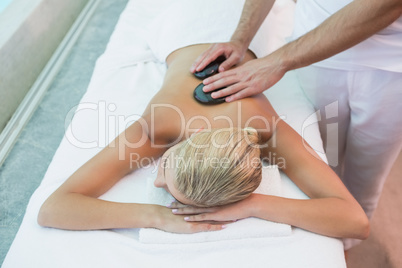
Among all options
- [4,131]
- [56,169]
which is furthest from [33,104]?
[56,169]

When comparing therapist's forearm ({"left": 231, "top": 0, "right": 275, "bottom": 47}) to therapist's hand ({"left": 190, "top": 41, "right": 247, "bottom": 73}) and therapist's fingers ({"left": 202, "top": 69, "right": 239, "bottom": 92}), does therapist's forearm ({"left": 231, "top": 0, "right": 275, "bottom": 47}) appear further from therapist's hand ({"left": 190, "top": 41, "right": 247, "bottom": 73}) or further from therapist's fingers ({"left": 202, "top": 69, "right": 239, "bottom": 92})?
therapist's fingers ({"left": 202, "top": 69, "right": 239, "bottom": 92})

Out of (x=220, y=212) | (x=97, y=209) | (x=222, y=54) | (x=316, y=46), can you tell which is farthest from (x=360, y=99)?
(x=97, y=209)

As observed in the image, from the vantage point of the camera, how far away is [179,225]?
101 centimetres

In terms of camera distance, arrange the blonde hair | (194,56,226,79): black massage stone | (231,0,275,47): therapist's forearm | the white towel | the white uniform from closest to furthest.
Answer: the blonde hair → the white uniform → (194,56,226,79): black massage stone → (231,0,275,47): therapist's forearm → the white towel

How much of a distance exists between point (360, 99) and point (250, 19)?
51 centimetres

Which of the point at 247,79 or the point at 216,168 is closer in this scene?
the point at 216,168

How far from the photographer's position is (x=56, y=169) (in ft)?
3.97

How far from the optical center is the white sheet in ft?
3.21

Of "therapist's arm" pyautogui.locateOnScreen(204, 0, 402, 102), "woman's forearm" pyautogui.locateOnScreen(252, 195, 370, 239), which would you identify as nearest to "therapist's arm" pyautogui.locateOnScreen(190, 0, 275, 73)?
"therapist's arm" pyautogui.locateOnScreen(204, 0, 402, 102)

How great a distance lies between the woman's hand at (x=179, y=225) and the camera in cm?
100

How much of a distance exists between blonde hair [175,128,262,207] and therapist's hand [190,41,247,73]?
42 centimetres

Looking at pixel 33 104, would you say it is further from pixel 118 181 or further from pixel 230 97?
pixel 230 97

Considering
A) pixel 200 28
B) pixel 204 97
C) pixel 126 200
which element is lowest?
pixel 126 200

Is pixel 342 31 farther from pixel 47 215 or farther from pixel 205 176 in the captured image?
pixel 47 215
